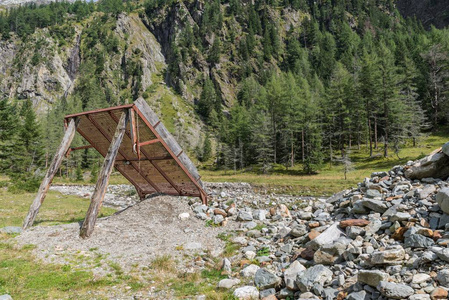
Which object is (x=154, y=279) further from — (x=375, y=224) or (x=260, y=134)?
(x=260, y=134)

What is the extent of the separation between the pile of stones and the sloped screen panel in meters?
5.01

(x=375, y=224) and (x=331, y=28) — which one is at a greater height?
(x=331, y=28)

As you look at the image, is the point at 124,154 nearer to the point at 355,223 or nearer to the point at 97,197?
the point at 97,197

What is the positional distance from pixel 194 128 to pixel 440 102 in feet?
319

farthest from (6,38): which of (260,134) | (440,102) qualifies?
(440,102)

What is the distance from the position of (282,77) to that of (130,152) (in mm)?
96791

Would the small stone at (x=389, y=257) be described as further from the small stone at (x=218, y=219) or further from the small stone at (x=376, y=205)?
the small stone at (x=218, y=219)

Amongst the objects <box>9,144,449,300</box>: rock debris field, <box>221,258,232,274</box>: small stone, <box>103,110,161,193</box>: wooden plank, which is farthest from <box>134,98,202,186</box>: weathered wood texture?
<box>221,258,232,274</box>: small stone

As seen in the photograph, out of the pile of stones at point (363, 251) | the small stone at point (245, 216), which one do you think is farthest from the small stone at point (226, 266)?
the small stone at point (245, 216)

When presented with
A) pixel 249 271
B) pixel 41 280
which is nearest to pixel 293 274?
pixel 249 271

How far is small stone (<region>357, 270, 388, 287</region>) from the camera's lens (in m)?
5.18

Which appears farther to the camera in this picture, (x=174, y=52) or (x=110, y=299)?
(x=174, y=52)

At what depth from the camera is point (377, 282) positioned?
17.0 feet

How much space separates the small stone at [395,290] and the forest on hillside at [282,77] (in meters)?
45.6
